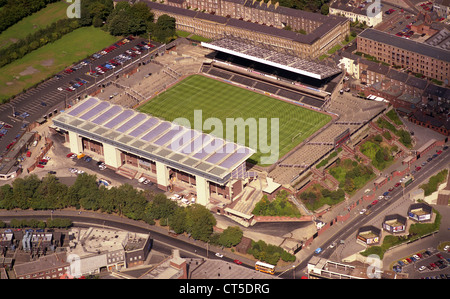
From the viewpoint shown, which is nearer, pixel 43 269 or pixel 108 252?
pixel 43 269

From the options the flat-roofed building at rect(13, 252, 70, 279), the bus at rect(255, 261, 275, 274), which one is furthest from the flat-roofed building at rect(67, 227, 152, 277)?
the bus at rect(255, 261, 275, 274)

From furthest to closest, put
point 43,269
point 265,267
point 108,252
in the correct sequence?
point 108,252 < point 265,267 < point 43,269

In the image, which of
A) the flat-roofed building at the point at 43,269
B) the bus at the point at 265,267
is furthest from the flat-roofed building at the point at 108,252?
the bus at the point at 265,267

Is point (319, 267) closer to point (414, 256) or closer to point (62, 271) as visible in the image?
point (414, 256)

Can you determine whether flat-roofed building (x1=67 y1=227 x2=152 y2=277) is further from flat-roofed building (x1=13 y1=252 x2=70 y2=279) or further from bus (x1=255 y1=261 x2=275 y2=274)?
bus (x1=255 y1=261 x2=275 y2=274)

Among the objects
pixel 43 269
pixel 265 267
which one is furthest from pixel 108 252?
pixel 265 267

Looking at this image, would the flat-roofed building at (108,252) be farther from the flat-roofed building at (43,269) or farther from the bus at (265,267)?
the bus at (265,267)

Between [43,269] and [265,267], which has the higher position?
[43,269]

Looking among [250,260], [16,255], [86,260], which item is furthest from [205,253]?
[16,255]

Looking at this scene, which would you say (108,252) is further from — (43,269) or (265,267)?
(265,267)
